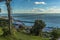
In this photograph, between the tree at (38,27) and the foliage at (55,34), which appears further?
the tree at (38,27)

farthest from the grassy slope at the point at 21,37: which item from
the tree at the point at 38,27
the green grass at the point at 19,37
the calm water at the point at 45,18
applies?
the calm water at the point at 45,18

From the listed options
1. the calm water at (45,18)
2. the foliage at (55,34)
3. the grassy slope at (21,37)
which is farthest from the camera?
the calm water at (45,18)

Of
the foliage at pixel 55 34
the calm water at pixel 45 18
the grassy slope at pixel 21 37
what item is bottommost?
the grassy slope at pixel 21 37

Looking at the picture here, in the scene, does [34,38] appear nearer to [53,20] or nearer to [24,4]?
[53,20]

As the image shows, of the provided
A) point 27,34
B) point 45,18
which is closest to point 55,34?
point 45,18

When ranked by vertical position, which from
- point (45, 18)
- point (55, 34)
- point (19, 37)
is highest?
point (45, 18)

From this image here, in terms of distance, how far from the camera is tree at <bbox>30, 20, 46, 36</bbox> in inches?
250

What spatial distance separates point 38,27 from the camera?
6.48 meters

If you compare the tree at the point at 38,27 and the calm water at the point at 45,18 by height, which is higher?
the calm water at the point at 45,18

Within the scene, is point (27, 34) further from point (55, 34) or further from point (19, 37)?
point (55, 34)

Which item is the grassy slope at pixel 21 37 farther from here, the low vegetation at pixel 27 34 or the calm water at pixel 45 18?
the calm water at pixel 45 18

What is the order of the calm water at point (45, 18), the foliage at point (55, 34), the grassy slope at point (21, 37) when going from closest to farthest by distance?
the foliage at point (55, 34) < the grassy slope at point (21, 37) < the calm water at point (45, 18)

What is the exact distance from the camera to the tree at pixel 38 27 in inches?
250

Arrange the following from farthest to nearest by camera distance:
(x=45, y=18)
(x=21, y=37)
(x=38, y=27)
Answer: (x=38, y=27) < (x=45, y=18) < (x=21, y=37)
